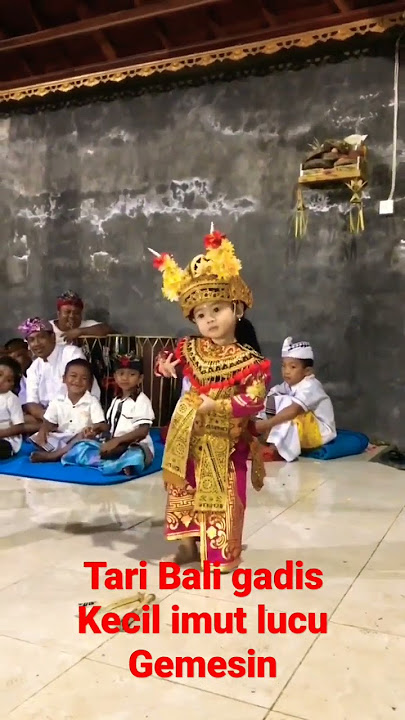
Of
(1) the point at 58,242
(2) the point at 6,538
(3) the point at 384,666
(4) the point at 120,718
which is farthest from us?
(1) the point at 58,242

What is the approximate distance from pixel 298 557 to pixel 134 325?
4191 mm

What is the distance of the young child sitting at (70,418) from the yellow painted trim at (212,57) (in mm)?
3121

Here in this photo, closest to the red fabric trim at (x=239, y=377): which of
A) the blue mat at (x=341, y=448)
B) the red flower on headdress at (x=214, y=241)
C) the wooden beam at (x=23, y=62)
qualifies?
the red flower on headdress at (x=214, y=241)

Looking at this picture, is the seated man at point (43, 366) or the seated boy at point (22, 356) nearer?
the seated man at point (43, 366)

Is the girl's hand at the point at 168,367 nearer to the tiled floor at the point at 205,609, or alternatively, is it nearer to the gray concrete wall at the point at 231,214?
the tiled floor at the point at 205,609

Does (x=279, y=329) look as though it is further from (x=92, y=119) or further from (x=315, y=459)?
(x=92, y=119)

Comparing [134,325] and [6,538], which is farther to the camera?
[134,325]

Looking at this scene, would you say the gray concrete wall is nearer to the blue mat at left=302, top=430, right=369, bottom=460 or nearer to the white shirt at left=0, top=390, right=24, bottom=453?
the blue mat at left=302, top=430, right=369, bottom=460

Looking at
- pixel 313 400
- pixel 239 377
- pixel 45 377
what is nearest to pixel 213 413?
pixel 239 377

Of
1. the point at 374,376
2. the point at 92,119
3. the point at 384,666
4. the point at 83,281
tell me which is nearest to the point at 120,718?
the point at 384,666

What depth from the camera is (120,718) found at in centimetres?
168

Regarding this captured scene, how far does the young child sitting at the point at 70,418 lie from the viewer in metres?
4.72

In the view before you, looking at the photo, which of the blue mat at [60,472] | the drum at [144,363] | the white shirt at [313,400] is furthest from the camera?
the drum at [144,363]

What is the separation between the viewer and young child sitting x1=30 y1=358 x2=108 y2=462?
4.72 meters
